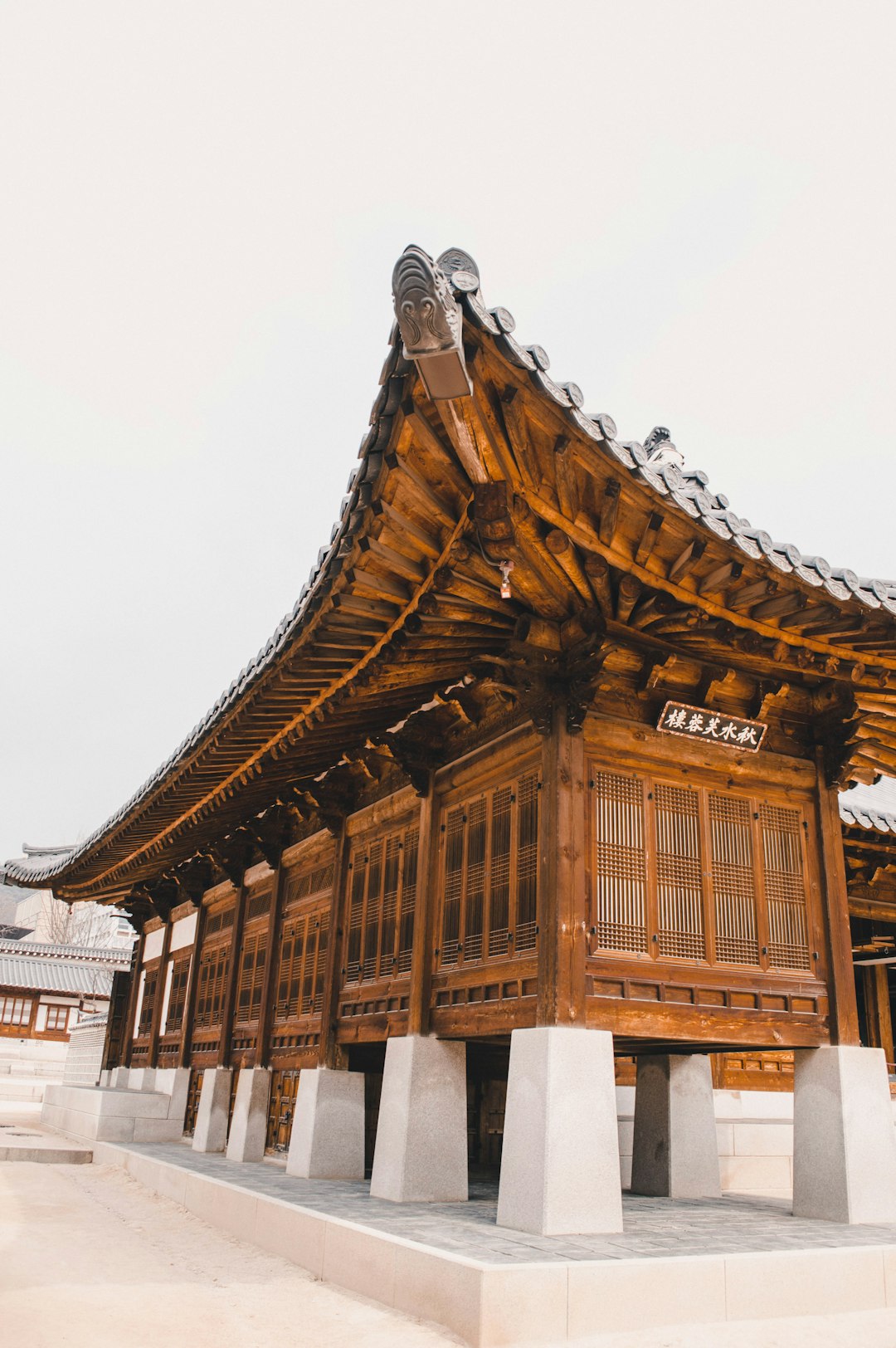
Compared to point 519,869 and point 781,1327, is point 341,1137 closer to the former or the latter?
point 519,869

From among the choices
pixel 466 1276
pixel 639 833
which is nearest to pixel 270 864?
pixel 639 833

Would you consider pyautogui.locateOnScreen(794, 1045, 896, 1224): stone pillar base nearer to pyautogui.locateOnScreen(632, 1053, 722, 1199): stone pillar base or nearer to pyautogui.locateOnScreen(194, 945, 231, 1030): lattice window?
pyautogui.locateOnScreen(632, 1053, 722, 1199): stone pillar base

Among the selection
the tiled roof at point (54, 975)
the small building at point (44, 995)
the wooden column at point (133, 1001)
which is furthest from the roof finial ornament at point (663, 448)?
the tiled roof at point (54, 975)

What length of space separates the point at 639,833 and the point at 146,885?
16.0 m

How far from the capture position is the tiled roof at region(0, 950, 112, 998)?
45875mm

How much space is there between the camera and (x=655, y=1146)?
11.1m

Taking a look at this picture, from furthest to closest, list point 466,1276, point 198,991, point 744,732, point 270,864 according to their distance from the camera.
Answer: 1. point 198,991
2. point 270,864
3. point 744,732
4. point 466,1276

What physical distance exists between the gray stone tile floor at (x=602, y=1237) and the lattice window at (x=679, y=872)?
2147 mm

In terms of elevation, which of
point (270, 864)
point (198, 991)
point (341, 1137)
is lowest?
point (341, 1137)

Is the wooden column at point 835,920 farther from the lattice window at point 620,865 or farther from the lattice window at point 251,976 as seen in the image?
the lattice window at point 251,976

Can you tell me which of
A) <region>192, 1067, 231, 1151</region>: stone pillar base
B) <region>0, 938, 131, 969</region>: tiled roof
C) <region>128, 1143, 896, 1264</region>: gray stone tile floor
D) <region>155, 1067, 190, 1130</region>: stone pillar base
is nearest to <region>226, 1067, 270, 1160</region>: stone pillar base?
<region>192, 1067, 231, 1151</region>: stone pillar base

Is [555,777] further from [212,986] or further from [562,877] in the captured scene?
[212,986]

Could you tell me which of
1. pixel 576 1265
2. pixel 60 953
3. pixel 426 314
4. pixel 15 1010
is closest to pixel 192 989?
pixel 576 1265

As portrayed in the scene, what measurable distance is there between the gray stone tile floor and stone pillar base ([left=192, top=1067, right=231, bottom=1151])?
4.80 metres
